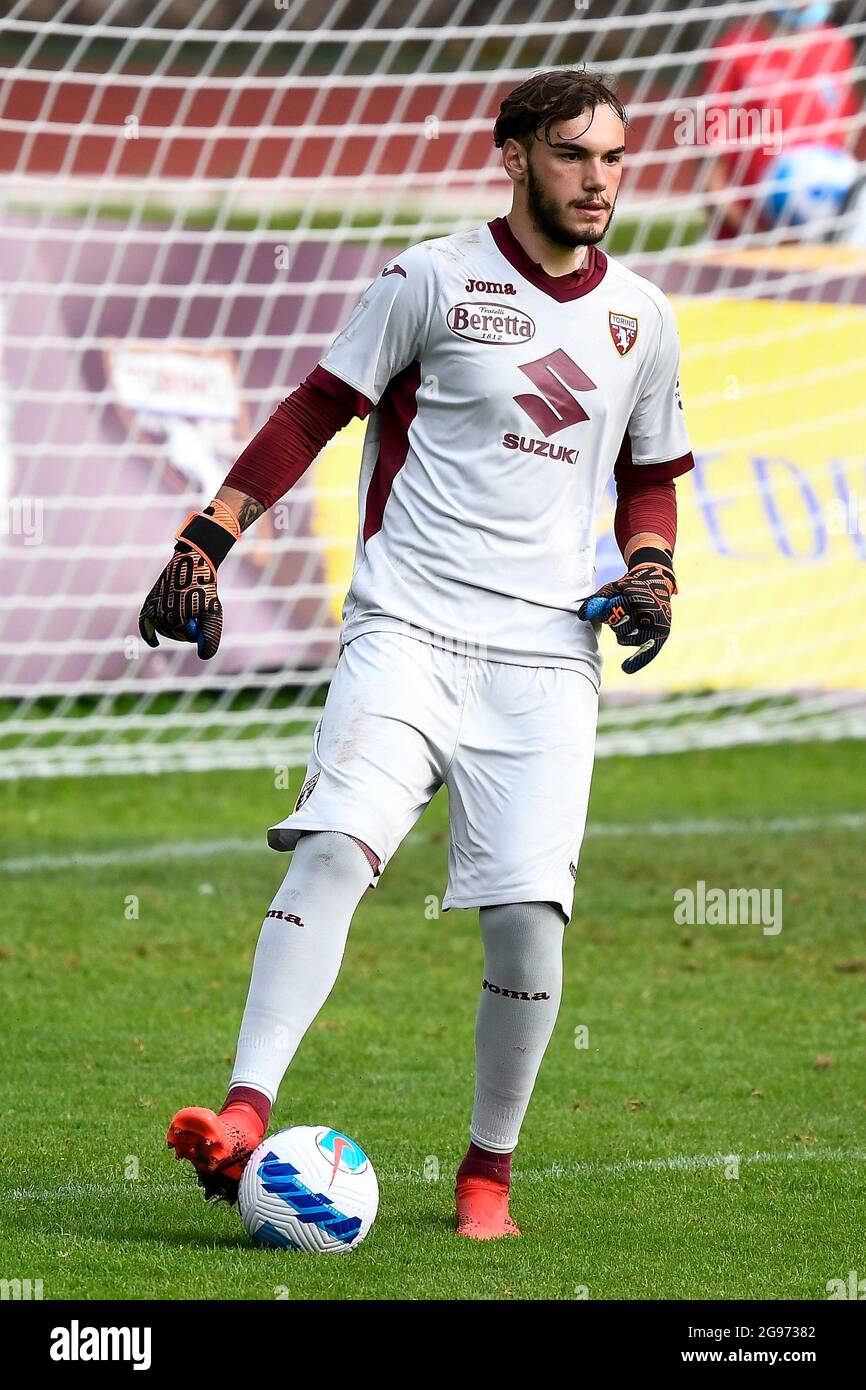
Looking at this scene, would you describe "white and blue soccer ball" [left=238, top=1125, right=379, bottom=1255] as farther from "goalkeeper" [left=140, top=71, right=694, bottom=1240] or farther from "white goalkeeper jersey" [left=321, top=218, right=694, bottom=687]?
"white goalkeeper jersey" [left=321, top=218, right=694, bottom=687]

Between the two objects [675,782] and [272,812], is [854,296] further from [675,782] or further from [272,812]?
[272,812]

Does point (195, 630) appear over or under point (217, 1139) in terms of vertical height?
over

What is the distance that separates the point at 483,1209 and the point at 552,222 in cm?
195

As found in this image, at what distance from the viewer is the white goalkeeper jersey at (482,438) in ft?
13.4

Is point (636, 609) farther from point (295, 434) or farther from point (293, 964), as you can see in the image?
point (293, 964)

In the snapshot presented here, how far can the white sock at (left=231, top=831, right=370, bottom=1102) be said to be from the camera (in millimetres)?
3887

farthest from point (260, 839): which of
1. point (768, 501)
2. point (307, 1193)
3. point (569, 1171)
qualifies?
point (307, 1193)

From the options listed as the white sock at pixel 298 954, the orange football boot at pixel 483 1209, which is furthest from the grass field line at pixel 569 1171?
the white sock at pixel 298 954

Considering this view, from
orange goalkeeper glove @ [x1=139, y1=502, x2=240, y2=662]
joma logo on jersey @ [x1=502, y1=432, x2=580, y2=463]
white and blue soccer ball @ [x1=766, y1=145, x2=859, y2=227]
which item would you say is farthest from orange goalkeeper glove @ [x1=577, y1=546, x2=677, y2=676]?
white and blue soccer ball @ [x1=766, y1=145, x2=859, y2=227]

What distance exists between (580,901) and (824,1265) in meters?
4.09

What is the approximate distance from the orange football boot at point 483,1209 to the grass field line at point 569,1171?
0.46m

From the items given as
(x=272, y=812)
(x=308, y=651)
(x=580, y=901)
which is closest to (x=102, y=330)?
(x=308, y=651)

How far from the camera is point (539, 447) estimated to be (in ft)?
13.5

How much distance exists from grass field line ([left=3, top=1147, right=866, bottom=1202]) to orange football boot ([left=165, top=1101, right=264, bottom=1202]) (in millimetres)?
743
